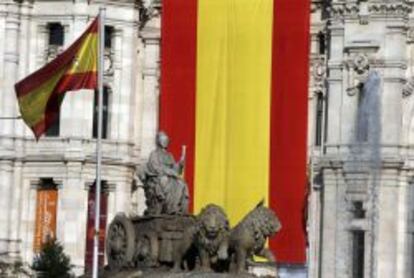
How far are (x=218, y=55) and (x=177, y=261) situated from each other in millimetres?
36184

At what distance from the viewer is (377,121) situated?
238 feet

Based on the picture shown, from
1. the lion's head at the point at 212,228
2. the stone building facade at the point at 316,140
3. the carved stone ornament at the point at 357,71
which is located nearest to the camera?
the lion's head at the point at 212,228

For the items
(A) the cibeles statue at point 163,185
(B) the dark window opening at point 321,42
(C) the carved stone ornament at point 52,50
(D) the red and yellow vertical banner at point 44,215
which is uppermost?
(B) the dark window opening at point 321,42

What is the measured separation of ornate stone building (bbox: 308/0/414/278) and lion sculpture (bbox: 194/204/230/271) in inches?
1371

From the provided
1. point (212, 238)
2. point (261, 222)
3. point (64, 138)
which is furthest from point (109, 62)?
point (212, 238)

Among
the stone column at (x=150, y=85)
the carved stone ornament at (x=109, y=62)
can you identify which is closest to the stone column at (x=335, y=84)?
the stone column at (x=150, y=85)

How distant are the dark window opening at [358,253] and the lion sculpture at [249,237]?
3531 cm

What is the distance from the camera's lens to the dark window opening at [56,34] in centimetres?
7519

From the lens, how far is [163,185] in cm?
4006

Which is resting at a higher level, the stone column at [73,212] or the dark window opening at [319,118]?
the dark window opening at [319,118]

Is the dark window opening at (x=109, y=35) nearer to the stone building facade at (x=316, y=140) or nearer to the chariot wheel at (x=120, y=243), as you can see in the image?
the stone building facade at (x=316, y=140)

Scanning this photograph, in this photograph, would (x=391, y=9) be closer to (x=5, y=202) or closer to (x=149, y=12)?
(x=149, y=12)

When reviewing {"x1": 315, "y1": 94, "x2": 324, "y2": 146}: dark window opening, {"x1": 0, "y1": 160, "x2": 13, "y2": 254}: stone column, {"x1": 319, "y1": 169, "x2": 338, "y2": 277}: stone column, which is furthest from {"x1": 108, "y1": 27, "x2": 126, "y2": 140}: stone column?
{"x1": 319, "y1": 169, "x2": 338, "y2": 277}: stone column

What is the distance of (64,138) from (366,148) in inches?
497
